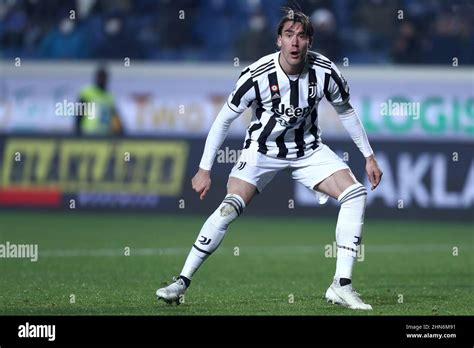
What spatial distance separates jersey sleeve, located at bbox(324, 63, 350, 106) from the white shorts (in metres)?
0.47

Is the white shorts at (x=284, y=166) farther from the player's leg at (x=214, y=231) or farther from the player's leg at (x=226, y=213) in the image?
the player's leg at (x=214, y=231)

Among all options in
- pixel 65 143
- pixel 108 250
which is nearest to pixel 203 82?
pixel 65 143

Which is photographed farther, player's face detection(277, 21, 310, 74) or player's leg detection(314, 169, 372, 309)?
player's leg detection(314, 169, 372, 309)

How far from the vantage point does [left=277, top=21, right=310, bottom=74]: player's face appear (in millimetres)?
9656

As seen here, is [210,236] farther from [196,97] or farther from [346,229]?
[196,97]

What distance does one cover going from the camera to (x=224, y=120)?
9961 millimetres

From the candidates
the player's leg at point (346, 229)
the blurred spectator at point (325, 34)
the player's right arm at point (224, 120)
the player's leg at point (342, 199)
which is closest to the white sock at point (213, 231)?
the player's right arm at point (224, 120)

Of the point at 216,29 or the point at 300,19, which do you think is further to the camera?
the point at 216,29

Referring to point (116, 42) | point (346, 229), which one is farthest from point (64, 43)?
point (346, 229)

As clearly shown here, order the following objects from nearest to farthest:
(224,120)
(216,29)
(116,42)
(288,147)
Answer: (224,120) < (288,147) < (116,42) < (216,29)

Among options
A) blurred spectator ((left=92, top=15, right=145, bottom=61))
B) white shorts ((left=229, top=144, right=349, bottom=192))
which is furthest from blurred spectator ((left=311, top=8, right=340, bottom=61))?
white shorts ((left=229, top=144, right=349, bottom=192))

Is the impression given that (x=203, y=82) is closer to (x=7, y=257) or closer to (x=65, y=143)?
(x=65, y=143)

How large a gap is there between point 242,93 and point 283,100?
1.15ft

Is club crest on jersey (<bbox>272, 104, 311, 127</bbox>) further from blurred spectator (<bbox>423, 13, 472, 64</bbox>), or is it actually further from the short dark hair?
blurred spectator (<bbox>423, 13, 472, 64</bbox>)
